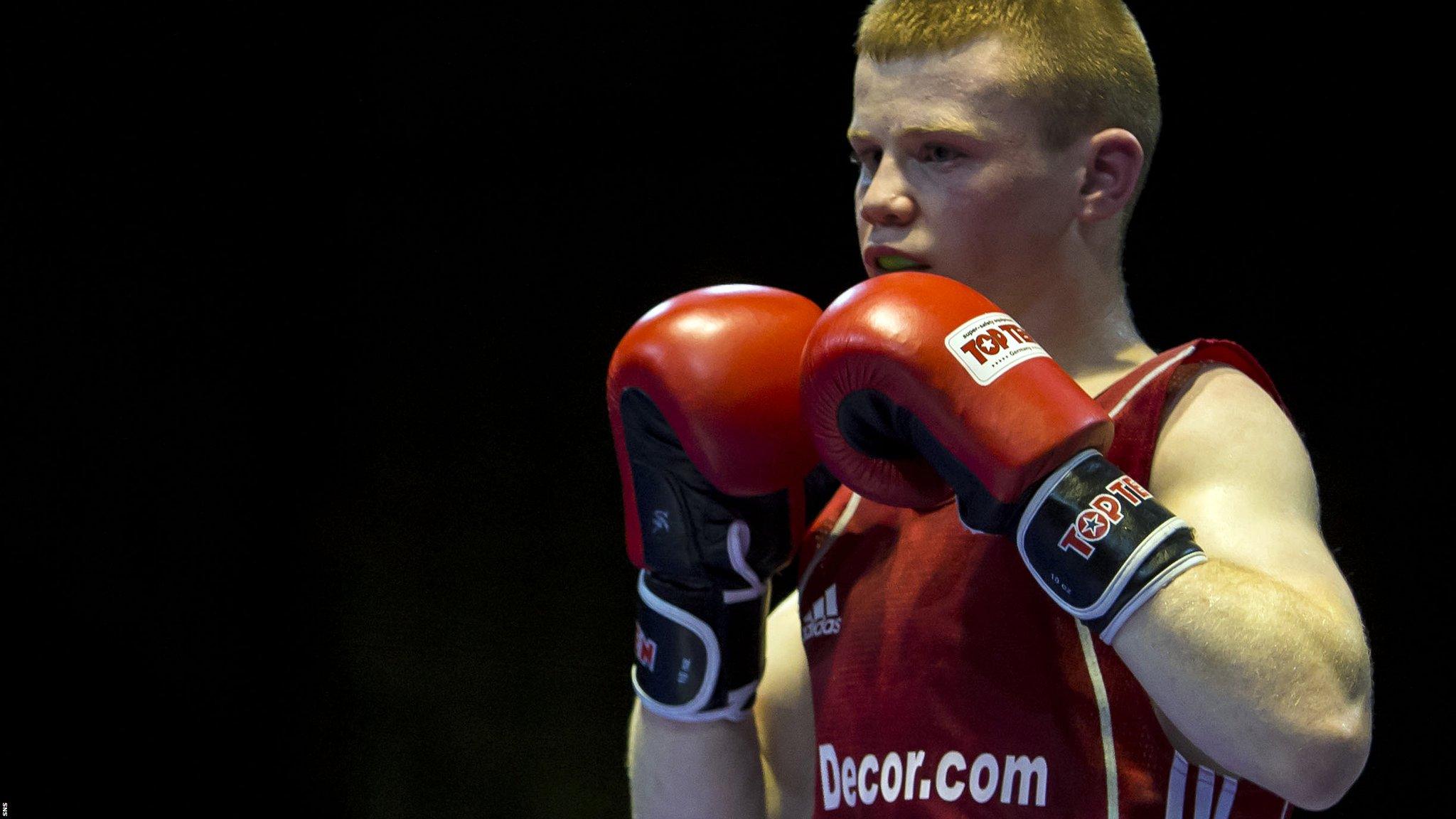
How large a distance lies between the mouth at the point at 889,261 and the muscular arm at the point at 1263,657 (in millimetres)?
400

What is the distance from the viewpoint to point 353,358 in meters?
2.76

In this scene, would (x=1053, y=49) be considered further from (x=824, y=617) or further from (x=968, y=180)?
(x=824, y=617)

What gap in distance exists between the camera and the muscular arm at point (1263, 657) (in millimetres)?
942

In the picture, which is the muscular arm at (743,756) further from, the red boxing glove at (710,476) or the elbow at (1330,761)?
the elbow at (1330,761)

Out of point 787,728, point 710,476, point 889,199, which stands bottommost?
point 787,728

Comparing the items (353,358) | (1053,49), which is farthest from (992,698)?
(353,358)

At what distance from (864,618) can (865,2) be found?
174 centimetres

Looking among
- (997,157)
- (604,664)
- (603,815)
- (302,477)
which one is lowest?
(603,815)

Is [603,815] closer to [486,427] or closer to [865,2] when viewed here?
[486,427]

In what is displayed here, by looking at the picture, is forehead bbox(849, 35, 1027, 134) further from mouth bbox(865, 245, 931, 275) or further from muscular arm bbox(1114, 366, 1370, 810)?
muscular arm bbox(1114, 366, 1370, 810)

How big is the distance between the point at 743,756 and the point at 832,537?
26 cm

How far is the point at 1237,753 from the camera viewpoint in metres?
0.96

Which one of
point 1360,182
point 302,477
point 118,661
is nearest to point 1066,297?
point 1360,182

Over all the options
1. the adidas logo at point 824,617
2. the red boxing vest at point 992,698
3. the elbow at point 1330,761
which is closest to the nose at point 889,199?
the red boxing vest at point 992,698
